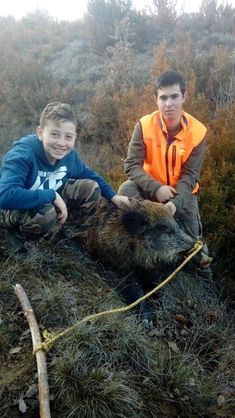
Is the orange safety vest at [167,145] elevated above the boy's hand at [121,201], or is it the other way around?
the orange safety vest at [167,145]

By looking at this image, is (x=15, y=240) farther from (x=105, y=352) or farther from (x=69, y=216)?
(x=105, y=352)

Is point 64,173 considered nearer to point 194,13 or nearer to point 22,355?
point 22,355

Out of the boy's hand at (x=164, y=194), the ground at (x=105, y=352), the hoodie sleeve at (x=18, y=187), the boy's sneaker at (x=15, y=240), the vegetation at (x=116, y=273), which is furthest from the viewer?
the boy's hand at (x=164, y=194)

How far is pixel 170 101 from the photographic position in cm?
455

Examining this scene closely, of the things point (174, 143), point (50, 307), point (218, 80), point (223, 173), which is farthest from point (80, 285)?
point (218, 80)

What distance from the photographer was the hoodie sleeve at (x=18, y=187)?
134 inches

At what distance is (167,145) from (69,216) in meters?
1.39

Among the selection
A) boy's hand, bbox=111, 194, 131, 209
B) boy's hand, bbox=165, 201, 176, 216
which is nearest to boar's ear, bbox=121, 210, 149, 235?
boy's hand, bbox=111, 194, 131, 209

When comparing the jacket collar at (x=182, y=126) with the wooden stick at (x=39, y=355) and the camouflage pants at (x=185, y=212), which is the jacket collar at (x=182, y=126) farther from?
the wooden stick at (x=39, y=355)

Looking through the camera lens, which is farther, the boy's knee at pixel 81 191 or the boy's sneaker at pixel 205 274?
the boy's sneaker at pixel 205 274

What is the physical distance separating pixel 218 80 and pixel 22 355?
21.9ft

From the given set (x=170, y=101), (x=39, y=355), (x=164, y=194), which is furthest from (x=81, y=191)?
(x=39, y=355)

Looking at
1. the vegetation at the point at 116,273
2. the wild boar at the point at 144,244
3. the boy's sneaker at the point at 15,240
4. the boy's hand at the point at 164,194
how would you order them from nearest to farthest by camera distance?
1. the vegetation at the point at 116,273
2. the boy's sneaker at the point at 15,240
3. the wild boar at the point at 144,244
4. the boy's hand at the point at 164,194

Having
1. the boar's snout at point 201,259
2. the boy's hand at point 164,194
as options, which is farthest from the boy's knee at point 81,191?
the boar's snout at point 201,259
